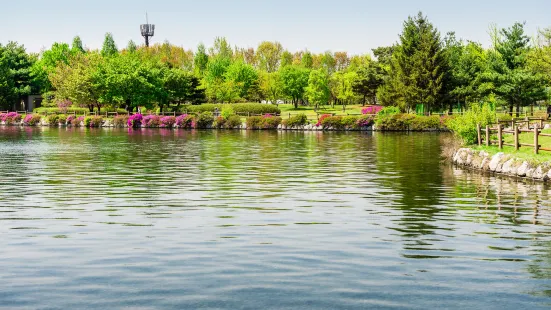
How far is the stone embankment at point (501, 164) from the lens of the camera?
92.3 feet

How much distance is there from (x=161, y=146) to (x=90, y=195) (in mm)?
29682

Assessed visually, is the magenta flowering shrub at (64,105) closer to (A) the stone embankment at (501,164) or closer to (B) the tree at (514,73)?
(B) the tree at (514,73)

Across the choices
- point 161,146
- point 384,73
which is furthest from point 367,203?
point 384,73

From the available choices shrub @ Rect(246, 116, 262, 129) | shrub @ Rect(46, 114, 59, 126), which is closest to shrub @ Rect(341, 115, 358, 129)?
shrub @ Rect(246, 116, 262, 129)

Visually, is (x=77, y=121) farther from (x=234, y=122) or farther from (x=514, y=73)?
(x=514, y=73)

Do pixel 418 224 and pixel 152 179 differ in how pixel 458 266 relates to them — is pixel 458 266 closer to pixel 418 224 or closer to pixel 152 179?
pixel 418 224

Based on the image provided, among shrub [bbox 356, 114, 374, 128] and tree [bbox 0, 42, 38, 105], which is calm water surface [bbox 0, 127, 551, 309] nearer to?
shrub [bbox 356, 114, 374, 128]

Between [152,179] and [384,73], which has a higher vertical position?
[384,73]

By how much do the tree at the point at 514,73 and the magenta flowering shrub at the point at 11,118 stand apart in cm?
7380

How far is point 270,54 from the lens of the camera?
577 feet

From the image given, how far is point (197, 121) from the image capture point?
95.4 m

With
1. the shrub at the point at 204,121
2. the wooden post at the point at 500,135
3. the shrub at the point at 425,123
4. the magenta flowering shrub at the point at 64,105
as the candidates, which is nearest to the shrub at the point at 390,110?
the shrub at the point at 425,123

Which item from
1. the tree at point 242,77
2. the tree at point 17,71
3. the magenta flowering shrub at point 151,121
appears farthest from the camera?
the tree at point 242,77

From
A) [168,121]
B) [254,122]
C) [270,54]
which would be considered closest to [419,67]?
[254,122]
